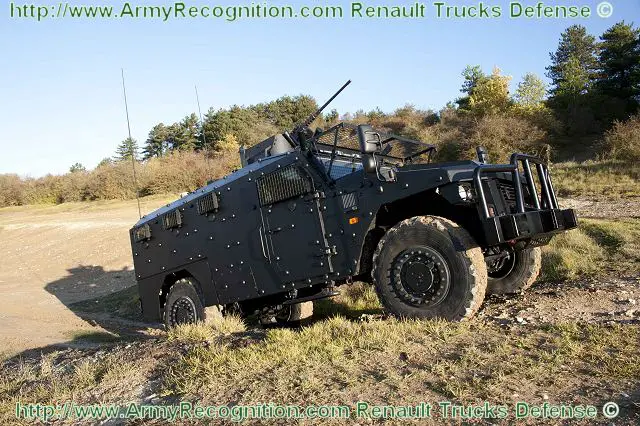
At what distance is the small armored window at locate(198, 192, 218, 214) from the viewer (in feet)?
23.9

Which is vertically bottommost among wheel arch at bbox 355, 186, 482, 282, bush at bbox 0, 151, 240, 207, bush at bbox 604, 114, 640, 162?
wheel arch at bbox 355, 186, 482, 282

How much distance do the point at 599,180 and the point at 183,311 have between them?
17673 mm

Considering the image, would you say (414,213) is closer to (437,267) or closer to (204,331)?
(437,267)

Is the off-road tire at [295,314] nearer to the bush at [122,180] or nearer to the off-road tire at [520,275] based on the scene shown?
the off-road tire at [520,275]

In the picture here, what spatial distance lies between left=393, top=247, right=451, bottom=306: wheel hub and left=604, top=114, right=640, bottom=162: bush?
815 inches

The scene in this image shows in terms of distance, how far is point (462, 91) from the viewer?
5125cm

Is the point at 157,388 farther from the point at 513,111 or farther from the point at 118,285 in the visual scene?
the point at 513,111

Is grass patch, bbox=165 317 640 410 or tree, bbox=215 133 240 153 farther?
tree, bbox=215 133 240 153

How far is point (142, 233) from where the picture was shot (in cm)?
875

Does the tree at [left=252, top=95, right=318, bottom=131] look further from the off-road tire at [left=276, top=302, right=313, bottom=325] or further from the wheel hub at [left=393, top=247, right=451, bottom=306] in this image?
the wheel hub at [left=393, top=247, right=451, bottom=306]

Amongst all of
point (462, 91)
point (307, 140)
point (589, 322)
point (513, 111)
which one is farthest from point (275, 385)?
point (462, 91)

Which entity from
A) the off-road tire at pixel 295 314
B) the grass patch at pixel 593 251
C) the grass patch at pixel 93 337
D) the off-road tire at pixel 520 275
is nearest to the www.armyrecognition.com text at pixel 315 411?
the off-road tire at pixel 520 275

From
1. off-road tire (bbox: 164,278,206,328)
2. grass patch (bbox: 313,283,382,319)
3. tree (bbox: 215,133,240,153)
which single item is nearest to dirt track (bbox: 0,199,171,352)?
off-road tire (bbox: 164,278,206,328)

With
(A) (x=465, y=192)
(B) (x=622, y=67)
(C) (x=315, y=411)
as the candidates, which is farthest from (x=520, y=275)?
(B) (x=622, y=67)
